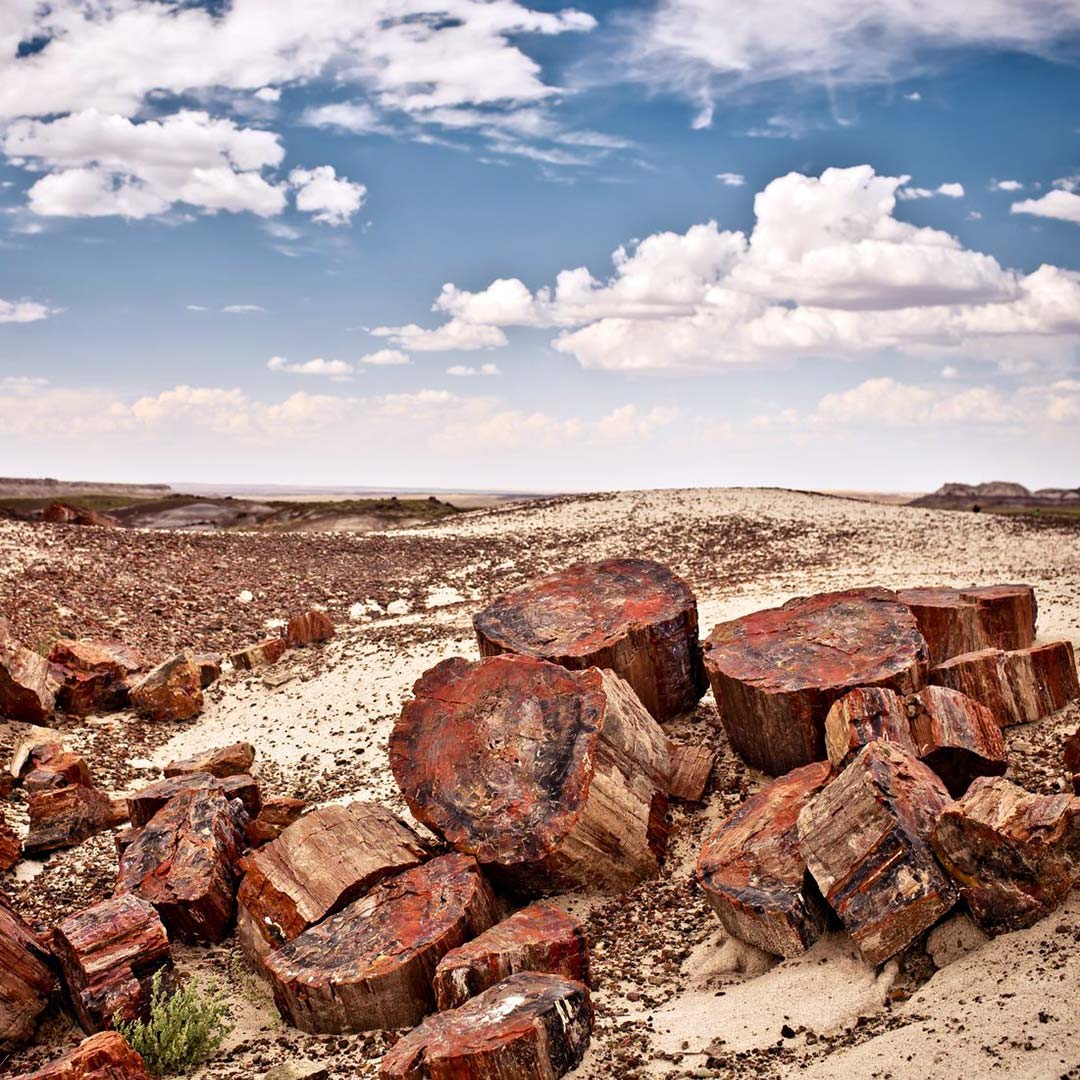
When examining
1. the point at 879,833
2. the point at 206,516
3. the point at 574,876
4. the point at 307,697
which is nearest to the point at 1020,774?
the point at 879,833

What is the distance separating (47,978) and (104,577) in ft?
44.1

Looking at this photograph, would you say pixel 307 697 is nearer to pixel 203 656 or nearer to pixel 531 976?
pixel 203 656

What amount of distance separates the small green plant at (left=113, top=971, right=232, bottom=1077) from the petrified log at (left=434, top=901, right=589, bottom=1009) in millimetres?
1192

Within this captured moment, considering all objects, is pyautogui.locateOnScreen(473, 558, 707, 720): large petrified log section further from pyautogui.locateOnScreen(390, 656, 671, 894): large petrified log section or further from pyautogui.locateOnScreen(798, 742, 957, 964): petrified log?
pyautogui.locateOnScreen(798, 742, 957, 964): petrified log

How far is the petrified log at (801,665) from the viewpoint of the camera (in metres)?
7.04

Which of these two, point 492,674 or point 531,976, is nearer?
point 531,976

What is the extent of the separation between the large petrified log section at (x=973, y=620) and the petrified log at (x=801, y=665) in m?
1.14

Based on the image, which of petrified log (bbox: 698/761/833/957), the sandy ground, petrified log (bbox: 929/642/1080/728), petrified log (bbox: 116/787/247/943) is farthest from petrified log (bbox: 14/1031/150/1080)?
petrified log (bbox: 929/642/1080/728)

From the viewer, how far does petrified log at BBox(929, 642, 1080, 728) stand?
7.68 meters

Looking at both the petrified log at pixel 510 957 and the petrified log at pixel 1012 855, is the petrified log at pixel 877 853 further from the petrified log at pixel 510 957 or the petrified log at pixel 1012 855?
the petrified log at pixel 510 957

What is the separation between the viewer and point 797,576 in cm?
1825

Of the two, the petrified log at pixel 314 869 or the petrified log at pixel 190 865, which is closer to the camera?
the petrified log at pixel 314 869

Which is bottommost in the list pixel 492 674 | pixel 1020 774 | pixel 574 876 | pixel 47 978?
pixel 47 978

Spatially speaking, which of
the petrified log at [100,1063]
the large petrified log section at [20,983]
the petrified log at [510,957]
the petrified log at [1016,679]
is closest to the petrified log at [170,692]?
the large petrified log section at [20,983]
